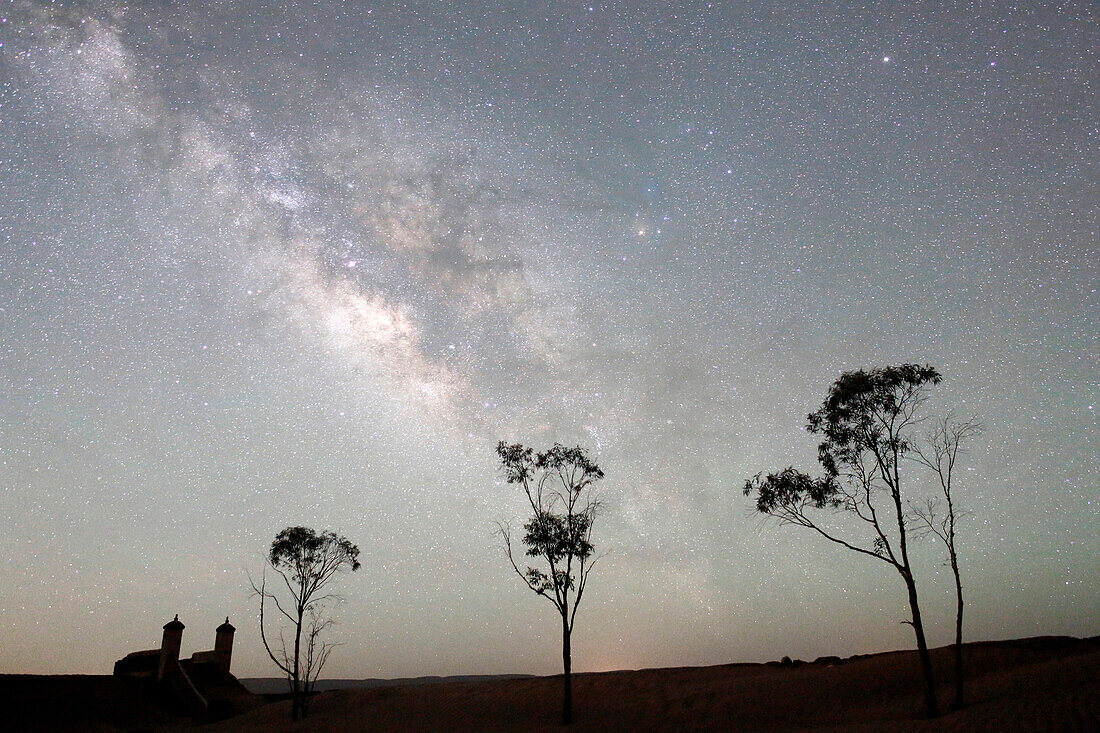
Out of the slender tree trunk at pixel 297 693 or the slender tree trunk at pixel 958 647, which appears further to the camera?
the slender tree trunk at pixel 297 693

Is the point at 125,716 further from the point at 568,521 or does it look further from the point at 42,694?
the point at 568,521

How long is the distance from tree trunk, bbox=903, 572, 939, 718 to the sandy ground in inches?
19.1

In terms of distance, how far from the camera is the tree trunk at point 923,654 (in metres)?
21.8

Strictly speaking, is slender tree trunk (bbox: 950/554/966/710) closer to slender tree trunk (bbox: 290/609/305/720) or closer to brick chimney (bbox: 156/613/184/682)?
slender tree trunk (bbox: 290/609/305/720)

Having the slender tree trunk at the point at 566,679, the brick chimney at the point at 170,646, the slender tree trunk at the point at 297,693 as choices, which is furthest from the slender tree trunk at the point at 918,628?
the brick chimney at the point at 170,646

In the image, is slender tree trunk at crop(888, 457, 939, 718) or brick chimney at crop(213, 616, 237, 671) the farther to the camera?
brick chimney at crop(213, 616, 237, 671)

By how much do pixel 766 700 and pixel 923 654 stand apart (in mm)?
7925

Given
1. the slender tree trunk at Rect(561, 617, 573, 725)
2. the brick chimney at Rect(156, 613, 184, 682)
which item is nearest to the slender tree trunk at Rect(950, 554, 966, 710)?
the slender tree trunk at Rect(561, 617, 573, 725)

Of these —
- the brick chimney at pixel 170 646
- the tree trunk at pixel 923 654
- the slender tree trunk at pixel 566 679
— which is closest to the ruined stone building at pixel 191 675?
the brick chimney at pixel 170 646

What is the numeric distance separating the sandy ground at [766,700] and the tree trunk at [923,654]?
0.48 metres

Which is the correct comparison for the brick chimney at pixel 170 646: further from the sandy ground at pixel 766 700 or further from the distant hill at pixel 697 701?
the sandy ground at pixel 766 700

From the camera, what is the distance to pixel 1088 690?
21000 millimetres

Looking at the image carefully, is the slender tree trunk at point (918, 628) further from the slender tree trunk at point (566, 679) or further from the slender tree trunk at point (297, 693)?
the slender tree trunk at point (297, 693)

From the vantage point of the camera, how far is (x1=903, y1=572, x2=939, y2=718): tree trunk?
2175 cm
